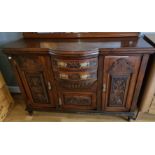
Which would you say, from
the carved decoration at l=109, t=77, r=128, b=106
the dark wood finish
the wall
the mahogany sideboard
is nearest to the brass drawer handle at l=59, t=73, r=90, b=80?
the mahogany sideboard

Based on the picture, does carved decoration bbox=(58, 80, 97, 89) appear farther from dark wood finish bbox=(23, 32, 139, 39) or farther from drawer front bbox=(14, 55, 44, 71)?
dark wood finish bbox=(23, 32, 139, 39)

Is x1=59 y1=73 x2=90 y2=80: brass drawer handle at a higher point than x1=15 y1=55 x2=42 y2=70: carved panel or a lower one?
lower

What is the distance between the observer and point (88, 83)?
1.20 metres

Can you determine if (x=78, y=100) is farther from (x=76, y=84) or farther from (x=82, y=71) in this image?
(x=82, y=71)

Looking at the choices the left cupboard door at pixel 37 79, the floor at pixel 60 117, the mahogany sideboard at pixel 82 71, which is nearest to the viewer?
the mahogany sideboard at pixel 82 71

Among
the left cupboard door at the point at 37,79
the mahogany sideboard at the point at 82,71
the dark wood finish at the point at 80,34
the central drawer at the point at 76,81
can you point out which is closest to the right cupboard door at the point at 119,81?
the mahogany sideboard at the point at 82,71

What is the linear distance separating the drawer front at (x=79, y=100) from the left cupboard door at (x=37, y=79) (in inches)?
5.2

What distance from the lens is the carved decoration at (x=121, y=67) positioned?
1.09m

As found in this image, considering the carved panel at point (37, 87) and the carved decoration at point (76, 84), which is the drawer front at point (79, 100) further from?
the carved panel at point (37, 87)

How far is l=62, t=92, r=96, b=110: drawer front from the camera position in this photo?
52.1 inches

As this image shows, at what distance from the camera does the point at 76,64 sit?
41.8 inches

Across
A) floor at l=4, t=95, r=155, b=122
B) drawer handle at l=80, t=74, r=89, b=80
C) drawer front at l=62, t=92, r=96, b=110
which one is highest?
drawer handle at l=80, t=74, r=89, b=80
